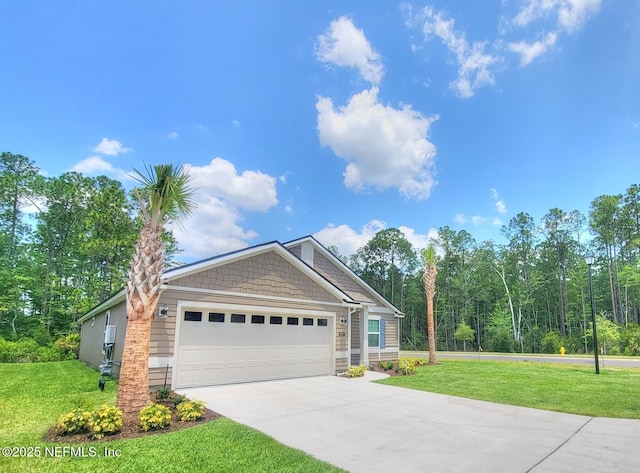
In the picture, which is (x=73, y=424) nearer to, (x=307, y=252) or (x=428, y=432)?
(x=428, y=432)

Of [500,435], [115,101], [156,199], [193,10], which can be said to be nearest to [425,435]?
[500,435]

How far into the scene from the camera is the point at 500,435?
5879mm

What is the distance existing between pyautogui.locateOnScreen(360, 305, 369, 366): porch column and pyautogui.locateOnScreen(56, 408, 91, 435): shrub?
12.2 metres

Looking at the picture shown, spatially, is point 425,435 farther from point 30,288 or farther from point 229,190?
point 30,288

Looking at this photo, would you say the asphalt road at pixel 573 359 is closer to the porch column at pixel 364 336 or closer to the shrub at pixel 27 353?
the porch column at pixel 364 336

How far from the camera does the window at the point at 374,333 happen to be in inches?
680

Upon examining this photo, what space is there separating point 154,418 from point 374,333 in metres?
13.1

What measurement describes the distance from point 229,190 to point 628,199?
133 ft

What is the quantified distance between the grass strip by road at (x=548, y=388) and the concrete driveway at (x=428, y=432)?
90 cm

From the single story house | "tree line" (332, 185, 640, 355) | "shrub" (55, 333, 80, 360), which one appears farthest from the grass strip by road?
"tree line" (332, 185, 640, 355)

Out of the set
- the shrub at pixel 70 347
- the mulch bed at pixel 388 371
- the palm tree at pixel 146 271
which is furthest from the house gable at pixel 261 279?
the shrub at pixel 70 347

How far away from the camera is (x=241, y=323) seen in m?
11.0

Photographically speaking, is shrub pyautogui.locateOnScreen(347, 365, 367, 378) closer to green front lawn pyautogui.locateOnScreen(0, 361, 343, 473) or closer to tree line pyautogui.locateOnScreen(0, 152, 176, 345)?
green front lawn pyautogui.locateOnScreen(0, 361, 343, 473)

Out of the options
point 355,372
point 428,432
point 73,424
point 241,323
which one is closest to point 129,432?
point 73,424
